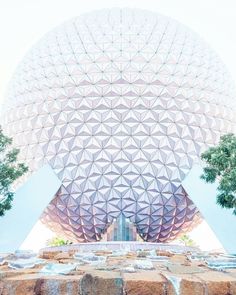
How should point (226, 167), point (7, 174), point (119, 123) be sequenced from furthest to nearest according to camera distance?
point (119, 123) → point (7, 174) → point (226, 167)

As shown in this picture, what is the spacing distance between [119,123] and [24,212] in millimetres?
9093

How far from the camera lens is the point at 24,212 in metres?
21.1

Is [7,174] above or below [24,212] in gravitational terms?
below

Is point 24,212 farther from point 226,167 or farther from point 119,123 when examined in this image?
point 226,167

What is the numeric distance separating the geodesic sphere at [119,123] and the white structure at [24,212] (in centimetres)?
282

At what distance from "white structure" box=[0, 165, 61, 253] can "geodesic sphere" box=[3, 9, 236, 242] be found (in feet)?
9.26

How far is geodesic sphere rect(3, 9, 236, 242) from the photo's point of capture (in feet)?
82.9

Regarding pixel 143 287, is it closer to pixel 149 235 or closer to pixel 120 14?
pixel 149 235

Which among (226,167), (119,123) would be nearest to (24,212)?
(119,123)

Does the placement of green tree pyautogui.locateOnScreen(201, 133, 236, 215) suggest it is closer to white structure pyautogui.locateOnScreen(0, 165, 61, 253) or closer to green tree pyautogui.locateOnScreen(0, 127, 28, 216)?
green tree pyautogui.locateOnScreen(0, 127, 28, 216)

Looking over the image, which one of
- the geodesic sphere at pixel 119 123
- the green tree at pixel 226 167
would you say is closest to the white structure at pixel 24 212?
the geodesic sphere at pixel 119 123

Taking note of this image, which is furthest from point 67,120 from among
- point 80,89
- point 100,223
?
point 100,223

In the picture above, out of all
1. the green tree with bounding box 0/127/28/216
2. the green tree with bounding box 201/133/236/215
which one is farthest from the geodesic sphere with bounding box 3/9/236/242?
→ the green tree with bounding box 201/133/236/215

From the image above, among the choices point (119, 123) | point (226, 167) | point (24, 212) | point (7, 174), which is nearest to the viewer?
point (226, 167)
